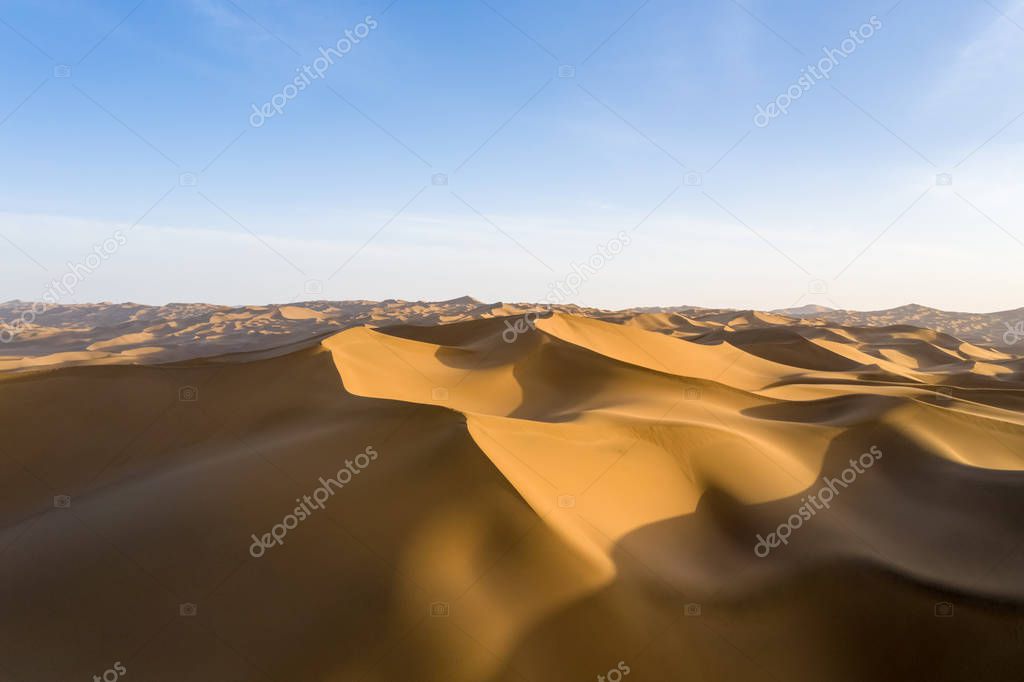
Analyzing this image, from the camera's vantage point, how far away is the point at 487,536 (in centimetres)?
505

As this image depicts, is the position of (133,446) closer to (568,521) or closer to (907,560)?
(568,521)

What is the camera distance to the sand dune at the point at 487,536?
4289 millimetres

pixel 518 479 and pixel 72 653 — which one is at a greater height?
pixel 72 653

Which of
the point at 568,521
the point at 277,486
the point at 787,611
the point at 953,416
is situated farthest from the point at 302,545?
the point at 953,416

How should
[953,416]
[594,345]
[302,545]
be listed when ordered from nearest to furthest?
[302,545], [953,416], [594,345]

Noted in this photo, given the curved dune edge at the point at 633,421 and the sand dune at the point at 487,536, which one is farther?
the curved dune edge at the point at 633,421

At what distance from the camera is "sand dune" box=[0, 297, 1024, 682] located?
429 centimetres

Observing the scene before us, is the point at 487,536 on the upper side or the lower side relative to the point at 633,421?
upper

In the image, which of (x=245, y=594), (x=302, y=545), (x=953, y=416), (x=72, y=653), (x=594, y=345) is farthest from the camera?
(x=594, y=345)

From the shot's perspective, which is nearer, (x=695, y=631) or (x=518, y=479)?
(x=695, y=631)

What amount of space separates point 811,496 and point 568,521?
3505 mm

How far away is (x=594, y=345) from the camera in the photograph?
15141 mm

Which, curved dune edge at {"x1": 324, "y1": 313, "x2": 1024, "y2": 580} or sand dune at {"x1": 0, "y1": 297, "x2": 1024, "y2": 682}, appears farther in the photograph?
curved dune edge at {"x1": 324, "y1": 313, "x2": 1024, "y2": 580}

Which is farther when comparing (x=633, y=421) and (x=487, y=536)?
(x=633, y=421)
